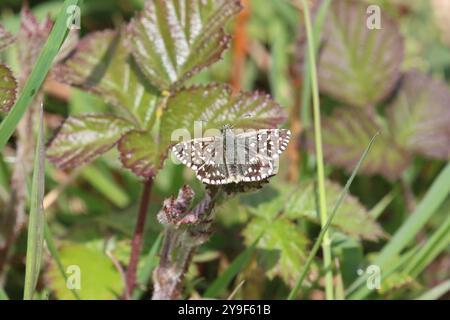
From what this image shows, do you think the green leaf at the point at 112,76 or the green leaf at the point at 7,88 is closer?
the green leaf at the point at 7,88

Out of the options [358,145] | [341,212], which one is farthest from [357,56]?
[341,212]

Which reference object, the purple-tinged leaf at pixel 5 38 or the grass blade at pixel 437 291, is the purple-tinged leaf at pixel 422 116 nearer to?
the grass blade at pixel 437 291

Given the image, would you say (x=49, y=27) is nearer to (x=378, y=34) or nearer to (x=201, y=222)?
(x=201, y=222)

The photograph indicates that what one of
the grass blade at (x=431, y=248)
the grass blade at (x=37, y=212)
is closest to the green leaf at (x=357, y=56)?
the grass blade at (x=431, y=248)

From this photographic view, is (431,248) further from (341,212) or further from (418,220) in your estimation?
(341,212)

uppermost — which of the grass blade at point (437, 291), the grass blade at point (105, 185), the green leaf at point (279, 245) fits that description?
the grass blade at point (105, 185)
